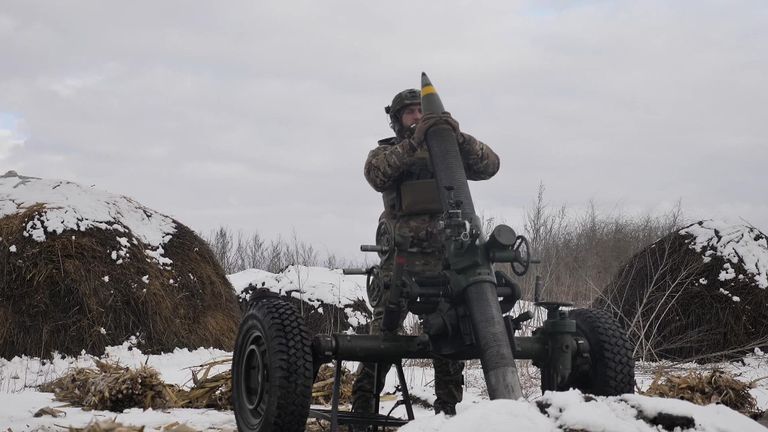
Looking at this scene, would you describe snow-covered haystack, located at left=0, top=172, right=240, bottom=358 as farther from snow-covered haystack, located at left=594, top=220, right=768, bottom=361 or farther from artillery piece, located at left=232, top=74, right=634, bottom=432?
artillery piece, located at left=232, top=74, right=634, bottom=432

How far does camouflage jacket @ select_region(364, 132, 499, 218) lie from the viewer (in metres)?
5.10

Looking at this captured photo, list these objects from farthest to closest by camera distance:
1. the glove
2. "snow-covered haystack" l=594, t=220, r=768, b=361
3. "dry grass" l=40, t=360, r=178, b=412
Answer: "snow-covered haystack" l=594, t=220, r=768, b=361 < "dry grass" l=40, t=360, r=178, b=412 < the glove

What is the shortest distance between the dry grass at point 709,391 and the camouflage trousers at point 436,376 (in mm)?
1321

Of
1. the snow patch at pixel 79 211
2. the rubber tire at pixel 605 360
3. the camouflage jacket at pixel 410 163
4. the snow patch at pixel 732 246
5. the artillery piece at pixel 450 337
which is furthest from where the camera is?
the snow patch at pixel 79 211

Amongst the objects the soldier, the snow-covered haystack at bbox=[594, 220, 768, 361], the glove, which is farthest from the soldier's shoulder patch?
the snow-covered haystack at bbox=[594, 220, 768, 361]

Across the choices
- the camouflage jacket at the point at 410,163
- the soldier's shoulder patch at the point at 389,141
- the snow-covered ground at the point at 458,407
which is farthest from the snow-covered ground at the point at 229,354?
the soldier's shoulder patch at the point at 389,141

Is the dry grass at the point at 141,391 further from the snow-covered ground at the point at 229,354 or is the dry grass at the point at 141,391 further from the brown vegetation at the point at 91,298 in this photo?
the brown vegetation at the point at 91,298

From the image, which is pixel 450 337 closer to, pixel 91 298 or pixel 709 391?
pixel 709 391

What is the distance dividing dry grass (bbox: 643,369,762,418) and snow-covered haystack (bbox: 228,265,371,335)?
19.8 ft

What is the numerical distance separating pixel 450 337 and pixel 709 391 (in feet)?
7.62

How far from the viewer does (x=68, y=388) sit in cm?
659

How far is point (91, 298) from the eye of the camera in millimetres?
9516

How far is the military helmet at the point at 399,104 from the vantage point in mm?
5535

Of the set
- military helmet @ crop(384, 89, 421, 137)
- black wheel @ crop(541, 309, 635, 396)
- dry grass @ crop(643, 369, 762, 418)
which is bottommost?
dry grass @ crop(643, 369, 762, 418)
